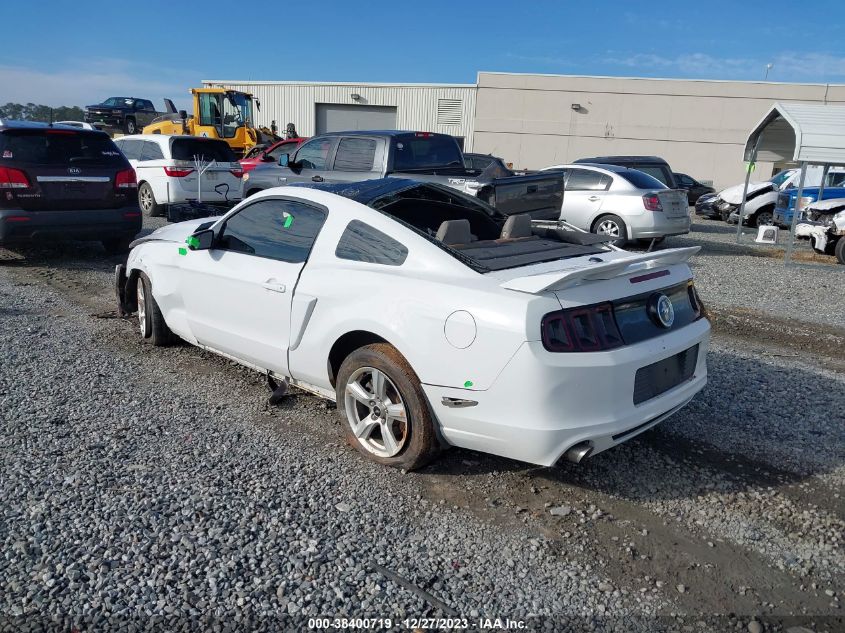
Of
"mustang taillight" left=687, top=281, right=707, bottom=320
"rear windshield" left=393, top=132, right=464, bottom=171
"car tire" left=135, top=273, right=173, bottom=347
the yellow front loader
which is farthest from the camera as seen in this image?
the yellow front loader

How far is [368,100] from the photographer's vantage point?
40094 millimetres

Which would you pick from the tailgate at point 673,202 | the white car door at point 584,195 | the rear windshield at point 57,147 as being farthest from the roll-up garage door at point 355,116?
the rear windshield at point 57,147

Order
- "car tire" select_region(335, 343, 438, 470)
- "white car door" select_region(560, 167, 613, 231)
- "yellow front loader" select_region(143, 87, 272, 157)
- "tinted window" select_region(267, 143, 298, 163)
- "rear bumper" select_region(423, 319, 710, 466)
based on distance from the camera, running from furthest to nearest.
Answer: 1. "yellow front loader" select_region(143, 87, 272, 157)
2. "tinted window" select_region(267, 143, 298, 163)
3. "white car door" select_region(560, 167, 613, 231)
4. "car tire" select_region(335, 343, 438, 470)
5. "rear bumper" select_region(423, 319, 710, 466)

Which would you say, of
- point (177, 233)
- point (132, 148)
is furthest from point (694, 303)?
point (132, 148)

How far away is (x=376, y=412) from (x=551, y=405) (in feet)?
3.64

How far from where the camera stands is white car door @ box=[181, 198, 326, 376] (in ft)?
14.4

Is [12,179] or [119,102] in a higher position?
[119,102]

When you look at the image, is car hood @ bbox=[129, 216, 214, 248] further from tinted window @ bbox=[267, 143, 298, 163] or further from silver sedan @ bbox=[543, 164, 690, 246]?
tinted window @ bbox=[267, 143, 298, 163]

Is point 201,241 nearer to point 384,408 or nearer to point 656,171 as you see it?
point 384,408

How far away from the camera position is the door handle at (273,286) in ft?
14.2

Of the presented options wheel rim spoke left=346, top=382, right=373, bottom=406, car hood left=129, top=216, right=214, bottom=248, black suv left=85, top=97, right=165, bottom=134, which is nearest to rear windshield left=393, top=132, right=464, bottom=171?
car hood left=129, top=216, right=214, bottom=248

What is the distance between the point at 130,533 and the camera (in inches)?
126

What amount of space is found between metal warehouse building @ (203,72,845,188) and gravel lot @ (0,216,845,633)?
3381 cm

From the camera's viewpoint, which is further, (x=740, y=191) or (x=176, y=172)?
(x=740, y=191)
